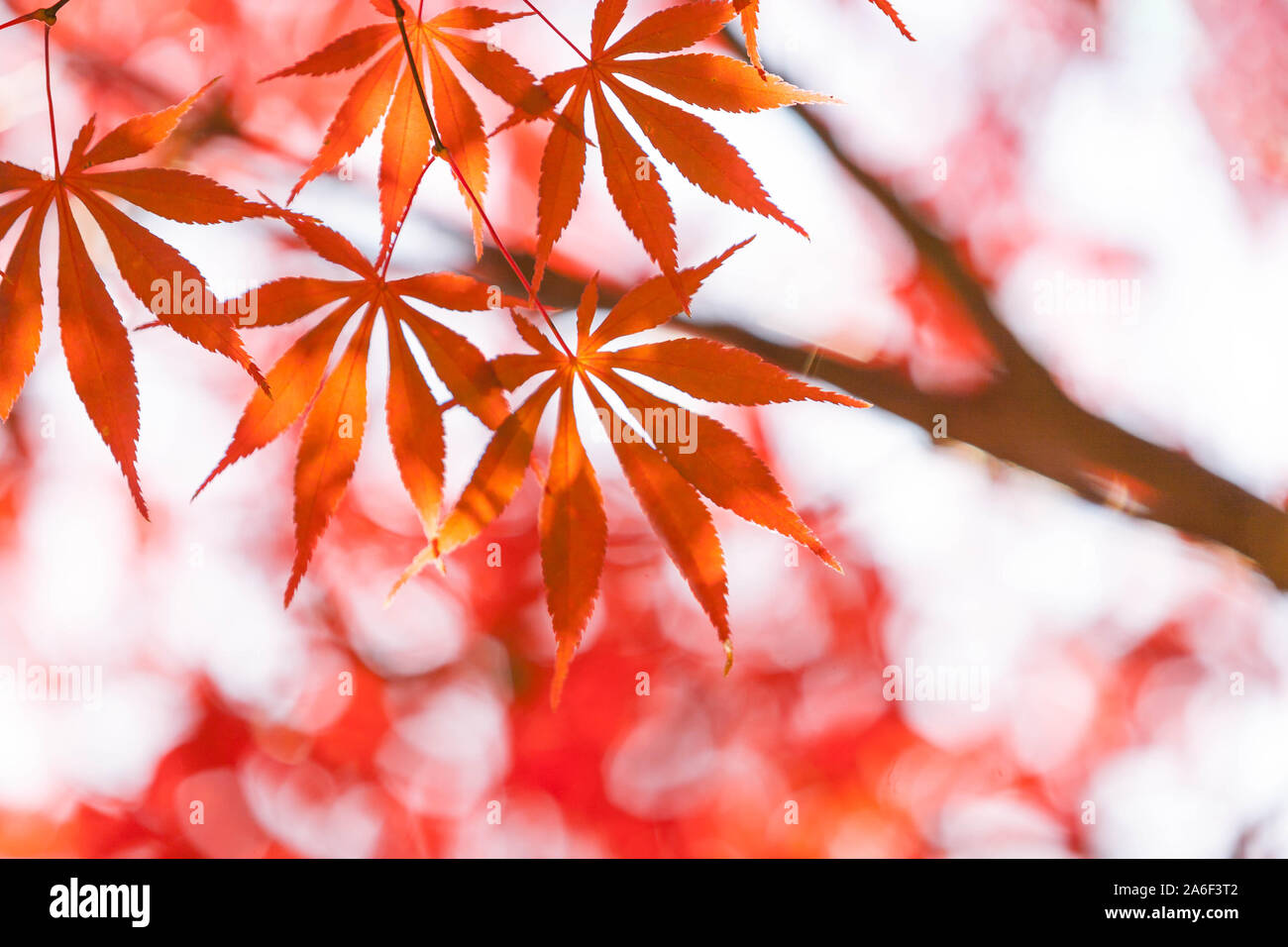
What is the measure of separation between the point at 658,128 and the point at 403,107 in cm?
22

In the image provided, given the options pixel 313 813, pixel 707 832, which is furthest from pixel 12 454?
pixel 707 832

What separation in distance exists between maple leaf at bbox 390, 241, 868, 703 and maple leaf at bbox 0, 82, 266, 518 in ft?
0.54

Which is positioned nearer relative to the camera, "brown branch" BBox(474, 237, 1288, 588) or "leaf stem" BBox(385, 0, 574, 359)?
"leaf stem" BBox(385, 0, 574, 359)

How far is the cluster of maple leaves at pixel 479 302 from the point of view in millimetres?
434

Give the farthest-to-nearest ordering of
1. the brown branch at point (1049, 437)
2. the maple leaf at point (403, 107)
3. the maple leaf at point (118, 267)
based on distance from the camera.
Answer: the brown branch at point (1049, 437), the maple leaf at point (403, 107), the maple leaf at point (118, 267)

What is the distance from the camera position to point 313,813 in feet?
5.13

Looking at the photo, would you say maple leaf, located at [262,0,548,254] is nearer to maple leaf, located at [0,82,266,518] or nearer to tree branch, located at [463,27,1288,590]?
maple leaf, located at [0,82,266,518]

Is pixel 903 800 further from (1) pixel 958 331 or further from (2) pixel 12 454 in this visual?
(2) pixel 12 454

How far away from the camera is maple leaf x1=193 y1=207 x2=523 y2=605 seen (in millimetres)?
478

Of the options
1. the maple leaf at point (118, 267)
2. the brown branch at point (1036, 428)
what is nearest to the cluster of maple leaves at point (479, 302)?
the maple leaf at point (118, 267)

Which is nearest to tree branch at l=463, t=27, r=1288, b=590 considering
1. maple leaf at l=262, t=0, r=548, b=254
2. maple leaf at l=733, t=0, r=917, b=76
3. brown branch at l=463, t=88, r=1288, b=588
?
brown branch at l=463, t=88, r=1288, b=588

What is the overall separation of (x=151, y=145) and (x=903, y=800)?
175cm

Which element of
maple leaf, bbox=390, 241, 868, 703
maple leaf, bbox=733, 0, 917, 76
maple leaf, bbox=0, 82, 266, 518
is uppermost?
maple leaf, bbox=733, 0, 917, 76

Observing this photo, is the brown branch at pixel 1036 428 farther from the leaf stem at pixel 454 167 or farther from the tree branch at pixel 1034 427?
the leaf stem at pixel 454 167
